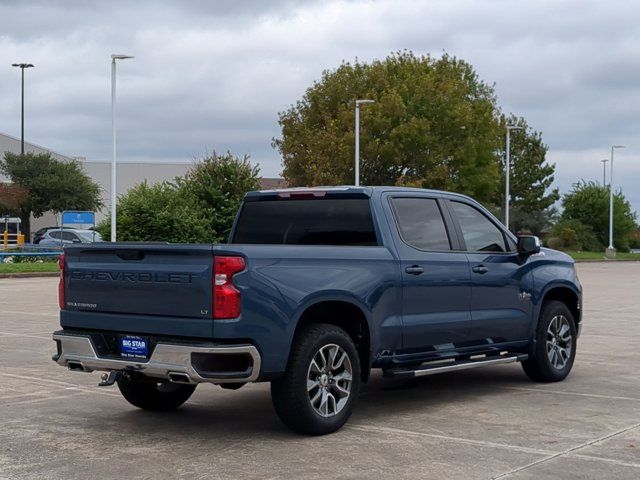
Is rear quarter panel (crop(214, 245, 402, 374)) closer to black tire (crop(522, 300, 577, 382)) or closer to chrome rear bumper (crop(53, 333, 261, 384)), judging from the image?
chrome rear bumper (crop(53, 333, 261, 384))

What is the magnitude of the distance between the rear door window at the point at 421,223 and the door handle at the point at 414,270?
24 cm

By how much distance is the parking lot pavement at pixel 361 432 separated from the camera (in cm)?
686

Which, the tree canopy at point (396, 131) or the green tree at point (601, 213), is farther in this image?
the green tree at point (601, 213)

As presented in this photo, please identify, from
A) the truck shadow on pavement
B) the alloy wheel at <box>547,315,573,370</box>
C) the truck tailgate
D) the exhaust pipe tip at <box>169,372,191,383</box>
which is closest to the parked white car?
the truck shadow on pavement

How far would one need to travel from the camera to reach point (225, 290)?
289 inches

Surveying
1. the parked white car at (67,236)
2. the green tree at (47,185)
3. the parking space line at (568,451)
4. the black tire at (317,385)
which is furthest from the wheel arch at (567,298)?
the green tree at (47,185)

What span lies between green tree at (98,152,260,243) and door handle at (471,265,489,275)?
25811mm

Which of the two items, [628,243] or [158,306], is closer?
[158,306]

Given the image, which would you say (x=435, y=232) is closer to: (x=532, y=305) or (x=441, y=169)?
(x=532, y=305)

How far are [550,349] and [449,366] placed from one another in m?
1.89

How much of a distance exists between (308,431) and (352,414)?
1104 mm

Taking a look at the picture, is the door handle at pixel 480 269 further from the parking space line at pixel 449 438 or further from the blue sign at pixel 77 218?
the blue sign at pixel 77 218

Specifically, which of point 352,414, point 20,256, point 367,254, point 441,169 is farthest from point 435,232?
point 441,169

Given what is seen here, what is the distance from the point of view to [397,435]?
793 centimetres
